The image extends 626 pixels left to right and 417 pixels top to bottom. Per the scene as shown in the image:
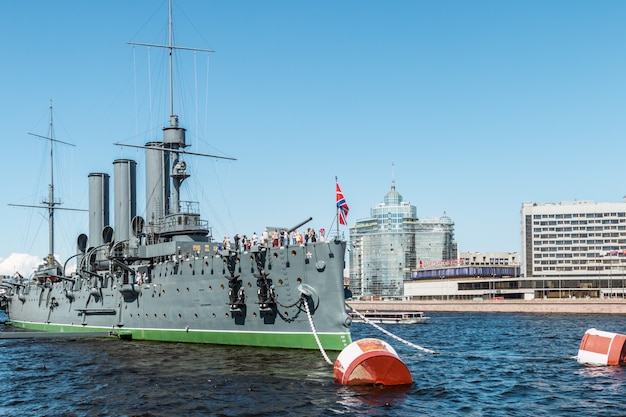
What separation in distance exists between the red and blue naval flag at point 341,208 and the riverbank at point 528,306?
7539 centimetres

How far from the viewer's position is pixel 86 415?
21.6m

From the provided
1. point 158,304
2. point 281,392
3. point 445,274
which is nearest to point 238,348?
point 158,304

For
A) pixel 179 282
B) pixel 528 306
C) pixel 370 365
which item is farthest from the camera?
pixel 528 306

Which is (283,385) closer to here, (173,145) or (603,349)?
(603,349)

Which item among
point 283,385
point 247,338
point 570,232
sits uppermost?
point 570,232

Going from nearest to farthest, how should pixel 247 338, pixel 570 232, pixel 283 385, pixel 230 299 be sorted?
1. pixel 283 385
2. pixel 230 299
3. pixel 247 338
4. pixel 570 232

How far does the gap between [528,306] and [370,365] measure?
87.7 metres

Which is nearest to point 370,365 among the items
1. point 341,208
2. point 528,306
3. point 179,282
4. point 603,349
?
point 341,208

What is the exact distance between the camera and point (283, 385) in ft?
82.7

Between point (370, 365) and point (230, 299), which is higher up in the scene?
point (230, 299)

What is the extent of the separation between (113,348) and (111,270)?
9900 millimetres

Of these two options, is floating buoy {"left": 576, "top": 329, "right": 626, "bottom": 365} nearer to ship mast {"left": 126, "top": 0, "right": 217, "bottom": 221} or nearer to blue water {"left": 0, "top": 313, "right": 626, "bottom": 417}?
blue water {"left": 0, "top": 313, "right": 626, "bottom": 417}

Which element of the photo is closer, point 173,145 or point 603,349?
point 603,349

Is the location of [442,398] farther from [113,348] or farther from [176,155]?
[176,155]
